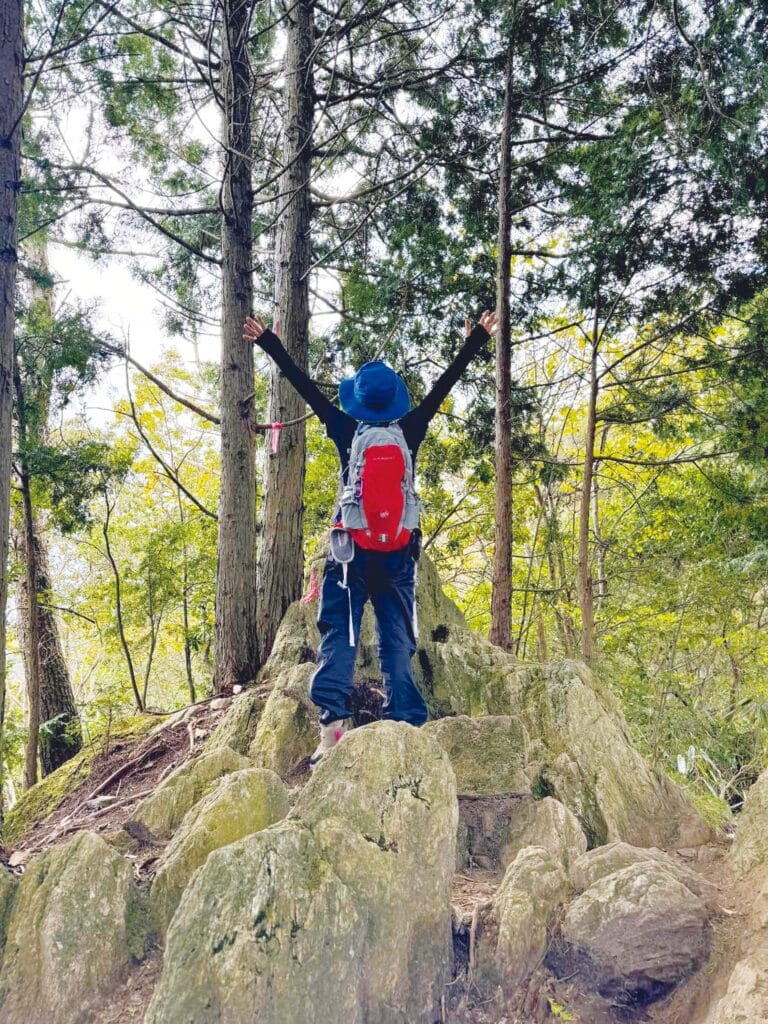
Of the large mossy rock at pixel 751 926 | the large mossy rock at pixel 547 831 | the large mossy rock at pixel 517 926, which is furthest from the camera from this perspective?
the large mossy rock at pixel 547 831

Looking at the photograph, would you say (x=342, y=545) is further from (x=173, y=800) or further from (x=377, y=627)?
(x=173, y=800)

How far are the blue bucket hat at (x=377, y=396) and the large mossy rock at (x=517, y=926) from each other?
232 cm

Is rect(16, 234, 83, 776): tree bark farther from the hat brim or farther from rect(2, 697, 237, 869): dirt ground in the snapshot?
the hat brim

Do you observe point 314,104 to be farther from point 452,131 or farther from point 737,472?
point 737,472

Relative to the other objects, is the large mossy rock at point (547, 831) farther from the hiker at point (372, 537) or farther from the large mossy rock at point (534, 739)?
the hiker at point (372, 537)

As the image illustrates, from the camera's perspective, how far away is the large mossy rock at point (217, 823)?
2627 millimetres

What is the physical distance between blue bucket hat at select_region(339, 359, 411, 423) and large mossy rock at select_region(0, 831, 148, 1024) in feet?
7.93

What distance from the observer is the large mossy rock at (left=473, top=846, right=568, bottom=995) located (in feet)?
7.72

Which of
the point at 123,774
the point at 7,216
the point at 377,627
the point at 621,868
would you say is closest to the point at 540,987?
the point at 621,868

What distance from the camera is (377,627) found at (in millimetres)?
3707

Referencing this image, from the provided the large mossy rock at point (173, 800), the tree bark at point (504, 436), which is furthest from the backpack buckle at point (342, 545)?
the tree bark at point (504, 436)

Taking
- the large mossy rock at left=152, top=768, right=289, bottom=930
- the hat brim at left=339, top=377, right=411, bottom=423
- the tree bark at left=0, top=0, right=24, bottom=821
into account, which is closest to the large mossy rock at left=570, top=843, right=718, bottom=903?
the large mossy rock at left=152, top=768, right=289, bottom=930

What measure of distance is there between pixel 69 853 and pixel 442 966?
4.93 ft

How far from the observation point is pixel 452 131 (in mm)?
7715
